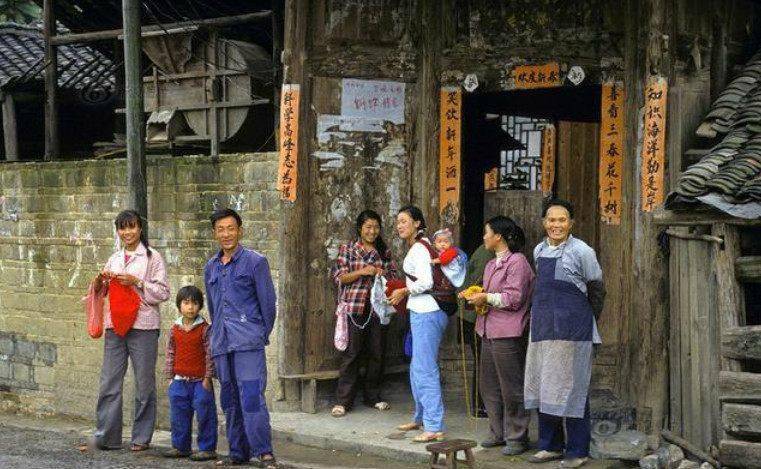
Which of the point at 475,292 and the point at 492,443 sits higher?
the point at 475,292

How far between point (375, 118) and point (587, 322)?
3.53 m

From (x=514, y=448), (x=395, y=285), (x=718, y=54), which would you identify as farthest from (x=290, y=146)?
(x=718, y=54)

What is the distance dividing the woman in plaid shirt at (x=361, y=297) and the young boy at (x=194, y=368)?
67.9 inches

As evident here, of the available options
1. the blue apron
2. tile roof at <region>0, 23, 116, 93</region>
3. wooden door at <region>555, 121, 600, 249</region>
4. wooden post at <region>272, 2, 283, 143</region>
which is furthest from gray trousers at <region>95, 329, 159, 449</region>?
tile roof at <region>0, 23, 116, 93</region>

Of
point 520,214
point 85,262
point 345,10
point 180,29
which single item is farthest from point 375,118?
point 85,262

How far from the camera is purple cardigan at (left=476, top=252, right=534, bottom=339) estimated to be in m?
9.80

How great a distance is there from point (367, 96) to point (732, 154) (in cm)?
369

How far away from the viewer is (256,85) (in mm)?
13500

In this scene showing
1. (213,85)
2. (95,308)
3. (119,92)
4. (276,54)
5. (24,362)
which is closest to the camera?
(95,308)

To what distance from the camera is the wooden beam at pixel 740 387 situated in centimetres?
849

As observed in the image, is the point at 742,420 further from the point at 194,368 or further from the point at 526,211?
the point at 526,211

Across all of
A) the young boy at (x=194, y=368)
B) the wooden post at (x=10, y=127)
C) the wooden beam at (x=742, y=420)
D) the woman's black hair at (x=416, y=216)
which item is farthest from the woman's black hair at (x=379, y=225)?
the wooden post at (x=10, y=127)

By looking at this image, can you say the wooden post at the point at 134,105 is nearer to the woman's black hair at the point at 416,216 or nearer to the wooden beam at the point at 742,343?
the woman's black hair at the point at 416,216

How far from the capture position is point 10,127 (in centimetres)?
1598
